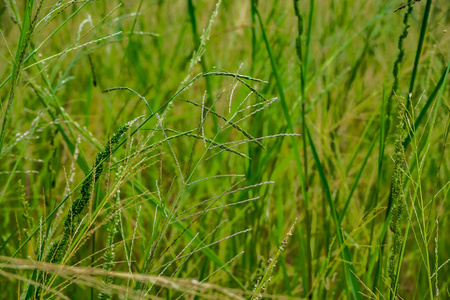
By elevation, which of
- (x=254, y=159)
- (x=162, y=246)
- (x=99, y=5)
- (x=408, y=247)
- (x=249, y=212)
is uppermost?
(x=99, y=5)

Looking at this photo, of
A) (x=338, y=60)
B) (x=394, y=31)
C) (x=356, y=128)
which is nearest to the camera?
(x=338, y=60)

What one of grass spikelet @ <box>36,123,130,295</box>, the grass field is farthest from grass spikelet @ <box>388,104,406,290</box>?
grass spikelet @ <box>36,123,130,295</box>

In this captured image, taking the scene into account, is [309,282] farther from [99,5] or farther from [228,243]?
Result: [99,5]

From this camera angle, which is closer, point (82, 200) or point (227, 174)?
point (82, 200)

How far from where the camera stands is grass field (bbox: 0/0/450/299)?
682mm

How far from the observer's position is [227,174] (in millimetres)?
1094

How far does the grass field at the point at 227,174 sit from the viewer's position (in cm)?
68

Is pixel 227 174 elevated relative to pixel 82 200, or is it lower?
lower

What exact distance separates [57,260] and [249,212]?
0.59 metres

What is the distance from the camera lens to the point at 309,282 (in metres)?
0.99

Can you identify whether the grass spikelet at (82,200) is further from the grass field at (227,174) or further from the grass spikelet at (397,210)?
the grass spikelet at (397,210)

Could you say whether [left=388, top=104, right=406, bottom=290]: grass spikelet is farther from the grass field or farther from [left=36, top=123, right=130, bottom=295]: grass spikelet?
[left=36, top=123, right=130, bottom=295]: grass spikelet

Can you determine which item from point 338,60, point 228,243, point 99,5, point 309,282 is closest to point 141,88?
point 99,5

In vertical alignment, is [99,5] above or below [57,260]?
above
